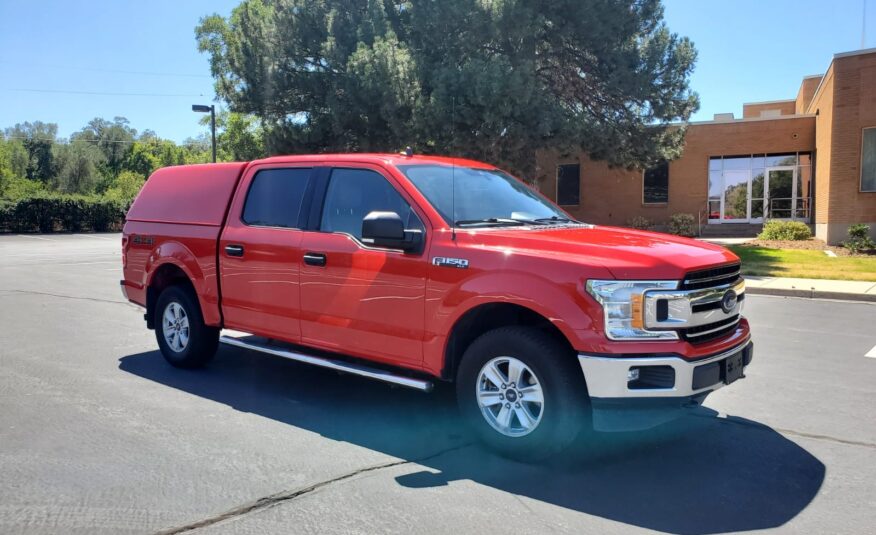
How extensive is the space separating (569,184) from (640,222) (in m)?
4.17

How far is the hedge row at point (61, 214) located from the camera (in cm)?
4006

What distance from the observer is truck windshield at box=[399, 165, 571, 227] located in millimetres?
5090

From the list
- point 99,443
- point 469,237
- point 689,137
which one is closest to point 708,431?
point 469,237

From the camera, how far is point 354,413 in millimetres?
5484

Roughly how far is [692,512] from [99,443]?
3786 millimetres

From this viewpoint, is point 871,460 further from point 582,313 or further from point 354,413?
point 354,413

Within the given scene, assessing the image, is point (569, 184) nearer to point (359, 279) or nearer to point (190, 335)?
point (190, 335)

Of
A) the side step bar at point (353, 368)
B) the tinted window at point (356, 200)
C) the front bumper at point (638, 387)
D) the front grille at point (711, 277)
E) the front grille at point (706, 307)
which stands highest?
the tinted window at point (356, 200)

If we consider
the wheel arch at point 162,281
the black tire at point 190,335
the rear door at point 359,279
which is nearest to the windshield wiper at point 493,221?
the rear door at point 359,279

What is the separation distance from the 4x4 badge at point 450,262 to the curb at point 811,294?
1022cm

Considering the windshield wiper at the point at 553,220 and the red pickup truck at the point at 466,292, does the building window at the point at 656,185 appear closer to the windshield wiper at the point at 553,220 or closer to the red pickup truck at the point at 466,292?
the red pickup truck at the point at 466,292

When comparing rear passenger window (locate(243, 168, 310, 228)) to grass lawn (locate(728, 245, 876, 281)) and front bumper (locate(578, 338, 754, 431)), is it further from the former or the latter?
grass lawn (locate(728, 245, 876, 281))

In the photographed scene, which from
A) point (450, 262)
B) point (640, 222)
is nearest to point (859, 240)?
point (640, 222)

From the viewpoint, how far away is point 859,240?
1983 cm
